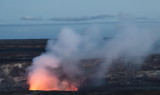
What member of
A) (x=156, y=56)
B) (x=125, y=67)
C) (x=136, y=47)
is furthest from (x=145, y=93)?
(x=136, y=47)

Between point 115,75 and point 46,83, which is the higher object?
point 115,75

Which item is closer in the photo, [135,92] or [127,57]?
[135,92]

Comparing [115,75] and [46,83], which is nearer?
[46,83]

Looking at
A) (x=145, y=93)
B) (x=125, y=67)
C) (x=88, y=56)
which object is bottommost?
(x=145, y=93)

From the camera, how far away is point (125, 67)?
31.9m

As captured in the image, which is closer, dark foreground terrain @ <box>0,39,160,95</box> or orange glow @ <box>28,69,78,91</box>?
orange glow @ <box>28,69,78,91</box>

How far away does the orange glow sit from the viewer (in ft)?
92.9

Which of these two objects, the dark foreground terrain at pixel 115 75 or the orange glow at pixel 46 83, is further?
the dark foreground terrain at pixel 115 75

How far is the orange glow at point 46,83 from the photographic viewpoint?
1115 inches

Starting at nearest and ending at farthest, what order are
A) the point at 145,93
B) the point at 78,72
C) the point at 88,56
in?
the point at 145,93, the point at 78,72, the point at 88,56

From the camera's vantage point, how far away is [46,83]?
28656 mm

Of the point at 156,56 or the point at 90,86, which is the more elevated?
the point at 156,56

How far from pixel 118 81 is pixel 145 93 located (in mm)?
9068

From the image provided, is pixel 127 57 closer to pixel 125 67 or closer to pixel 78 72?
pixel 125 67
